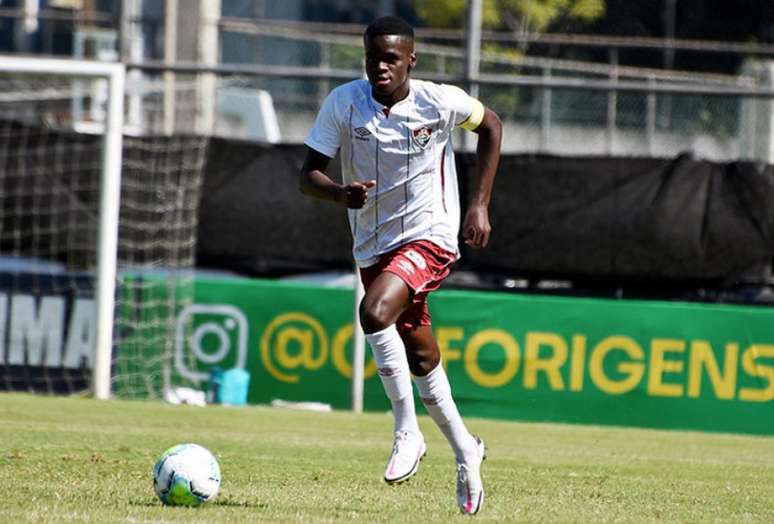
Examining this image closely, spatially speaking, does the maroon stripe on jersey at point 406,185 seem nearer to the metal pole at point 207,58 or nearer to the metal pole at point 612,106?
the metal pole at point 612,106

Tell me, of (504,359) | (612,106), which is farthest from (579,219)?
(612,106)

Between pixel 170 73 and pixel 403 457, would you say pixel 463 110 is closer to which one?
pixel 403 457

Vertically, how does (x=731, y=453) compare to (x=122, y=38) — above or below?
below

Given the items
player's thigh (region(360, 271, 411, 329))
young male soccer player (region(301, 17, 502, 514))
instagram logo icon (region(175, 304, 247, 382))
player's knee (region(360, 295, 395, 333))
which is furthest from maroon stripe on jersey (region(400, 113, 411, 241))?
instagram logo icon (region(175, 304, 247, 382))

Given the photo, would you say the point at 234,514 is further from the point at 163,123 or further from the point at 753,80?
the point at 753,80

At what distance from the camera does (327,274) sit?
1484 cm

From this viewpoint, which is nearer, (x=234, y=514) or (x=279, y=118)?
(x=234, y=514)

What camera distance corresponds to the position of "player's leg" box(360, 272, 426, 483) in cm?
672

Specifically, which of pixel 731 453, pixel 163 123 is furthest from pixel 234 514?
pixel 163 123

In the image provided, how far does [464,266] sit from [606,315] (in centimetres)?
171

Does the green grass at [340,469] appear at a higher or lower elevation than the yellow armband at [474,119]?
lower

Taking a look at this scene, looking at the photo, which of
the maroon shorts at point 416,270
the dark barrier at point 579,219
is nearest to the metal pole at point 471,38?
the dark barrier at point 579,219

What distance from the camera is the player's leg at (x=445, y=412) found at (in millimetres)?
6574

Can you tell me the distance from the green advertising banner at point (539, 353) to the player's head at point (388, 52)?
22.3 feet
